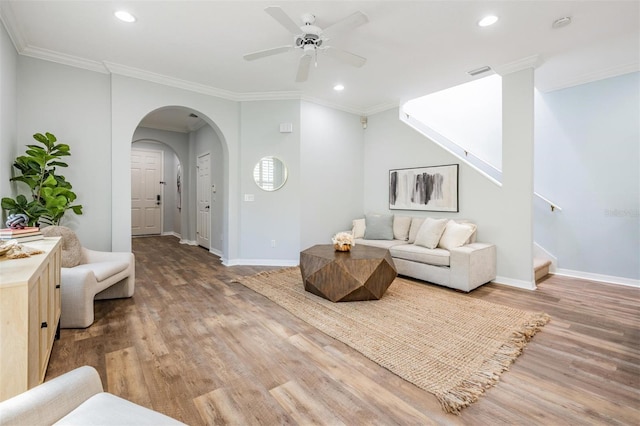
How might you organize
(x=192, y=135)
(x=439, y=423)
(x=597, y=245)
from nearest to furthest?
(x=439, y=423) < (x=597, y=245) < (x=192, y=135)

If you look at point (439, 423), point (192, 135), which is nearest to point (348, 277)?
point (439, 423)

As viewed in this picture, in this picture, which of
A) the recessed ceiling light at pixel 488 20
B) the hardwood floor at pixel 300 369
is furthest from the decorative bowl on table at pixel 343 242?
the recessed ceiling light at pixel 488 20

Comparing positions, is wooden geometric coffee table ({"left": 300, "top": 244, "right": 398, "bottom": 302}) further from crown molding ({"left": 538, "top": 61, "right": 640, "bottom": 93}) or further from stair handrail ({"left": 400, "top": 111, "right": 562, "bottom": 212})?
crown molding ({"left": 538, "top": 61, "right": 640, "bottom": 93})

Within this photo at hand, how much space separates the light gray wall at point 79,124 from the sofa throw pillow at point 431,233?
3978 millimetres

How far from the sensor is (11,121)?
3.07 meters

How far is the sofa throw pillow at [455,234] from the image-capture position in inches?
149

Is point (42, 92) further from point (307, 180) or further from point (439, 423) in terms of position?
point (439, 423)

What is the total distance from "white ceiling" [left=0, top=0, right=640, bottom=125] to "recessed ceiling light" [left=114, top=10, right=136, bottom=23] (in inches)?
2.4

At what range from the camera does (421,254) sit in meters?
3.91

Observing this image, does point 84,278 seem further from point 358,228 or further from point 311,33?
point 358,228

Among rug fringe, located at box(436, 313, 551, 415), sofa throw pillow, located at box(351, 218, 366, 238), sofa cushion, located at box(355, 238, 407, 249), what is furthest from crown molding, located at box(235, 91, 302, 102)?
rug fringe, located at box(436, 313, 551, 415)

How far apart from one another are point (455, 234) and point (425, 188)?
1167 mm

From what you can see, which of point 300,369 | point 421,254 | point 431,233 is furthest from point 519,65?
point 300,369

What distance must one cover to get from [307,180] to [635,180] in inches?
173
